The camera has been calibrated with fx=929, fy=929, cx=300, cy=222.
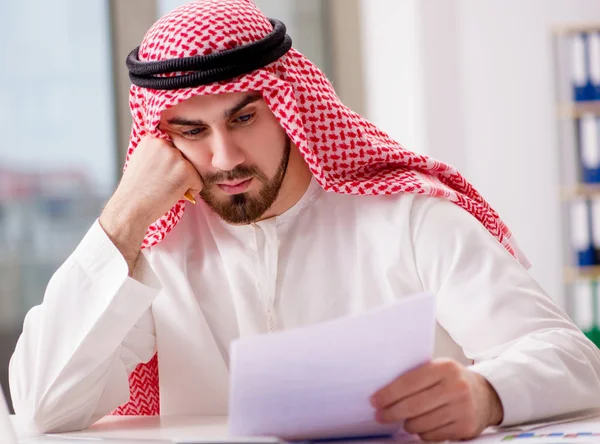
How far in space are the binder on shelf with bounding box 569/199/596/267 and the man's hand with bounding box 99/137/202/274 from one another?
3.44 m

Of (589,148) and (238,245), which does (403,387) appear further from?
(589,148)

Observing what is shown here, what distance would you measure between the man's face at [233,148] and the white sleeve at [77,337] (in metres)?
0.26

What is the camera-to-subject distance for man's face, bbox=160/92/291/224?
1767 mm

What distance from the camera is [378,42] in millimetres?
5066

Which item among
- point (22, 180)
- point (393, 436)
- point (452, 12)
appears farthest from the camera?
point (452, 12)

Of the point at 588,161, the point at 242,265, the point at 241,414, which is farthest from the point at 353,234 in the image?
the point at 588,161

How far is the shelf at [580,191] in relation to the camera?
4.81m

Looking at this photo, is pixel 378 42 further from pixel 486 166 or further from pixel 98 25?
pixel 98 25

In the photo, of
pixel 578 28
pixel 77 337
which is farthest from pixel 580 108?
pixel 77 337

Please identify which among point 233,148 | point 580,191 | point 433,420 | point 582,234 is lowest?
point 582,234

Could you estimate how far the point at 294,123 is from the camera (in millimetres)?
1778

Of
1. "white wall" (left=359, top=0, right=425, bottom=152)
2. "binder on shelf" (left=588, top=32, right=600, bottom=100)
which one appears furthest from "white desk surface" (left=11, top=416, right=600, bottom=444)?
"binder on shelf" (left=588, top=32, right=600, bottom=100)

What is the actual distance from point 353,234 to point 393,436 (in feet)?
2.20

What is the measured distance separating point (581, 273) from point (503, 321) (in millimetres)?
3502
